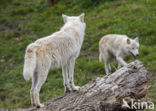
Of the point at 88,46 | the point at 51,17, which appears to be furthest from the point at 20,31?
the point at 88,46

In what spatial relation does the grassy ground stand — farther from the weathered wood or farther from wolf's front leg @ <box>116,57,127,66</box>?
the weathered wood

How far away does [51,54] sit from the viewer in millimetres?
6852

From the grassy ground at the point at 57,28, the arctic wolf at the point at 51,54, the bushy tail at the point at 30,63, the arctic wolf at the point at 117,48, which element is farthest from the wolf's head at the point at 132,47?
the bushy tail at the point at 30,63

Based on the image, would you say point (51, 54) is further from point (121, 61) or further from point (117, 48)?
point (117, 48)

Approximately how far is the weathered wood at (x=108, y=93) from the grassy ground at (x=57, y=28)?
2.24m

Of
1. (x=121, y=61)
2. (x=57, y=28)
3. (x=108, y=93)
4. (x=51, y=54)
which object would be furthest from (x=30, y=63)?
(x=57, y=28)

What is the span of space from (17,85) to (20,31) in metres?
5.47

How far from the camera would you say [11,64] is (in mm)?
13680

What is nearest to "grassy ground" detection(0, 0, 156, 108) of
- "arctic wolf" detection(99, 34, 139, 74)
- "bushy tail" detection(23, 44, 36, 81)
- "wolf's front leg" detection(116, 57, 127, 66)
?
"arctic wolf" detection(99, 34, 139, 74)

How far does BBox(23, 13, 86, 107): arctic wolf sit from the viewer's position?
21.0 feet

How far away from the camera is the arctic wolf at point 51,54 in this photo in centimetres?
641

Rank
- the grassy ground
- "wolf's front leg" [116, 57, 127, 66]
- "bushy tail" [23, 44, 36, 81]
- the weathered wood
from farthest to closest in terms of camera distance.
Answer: the grassy ground < "wolf's front leg" [116, 57, 127, 66] < the weathered wood < "bushy tail" [23, 44, 36, 81]

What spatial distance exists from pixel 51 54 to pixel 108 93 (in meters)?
1.42

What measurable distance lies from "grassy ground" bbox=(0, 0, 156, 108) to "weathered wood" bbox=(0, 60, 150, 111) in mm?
2245
